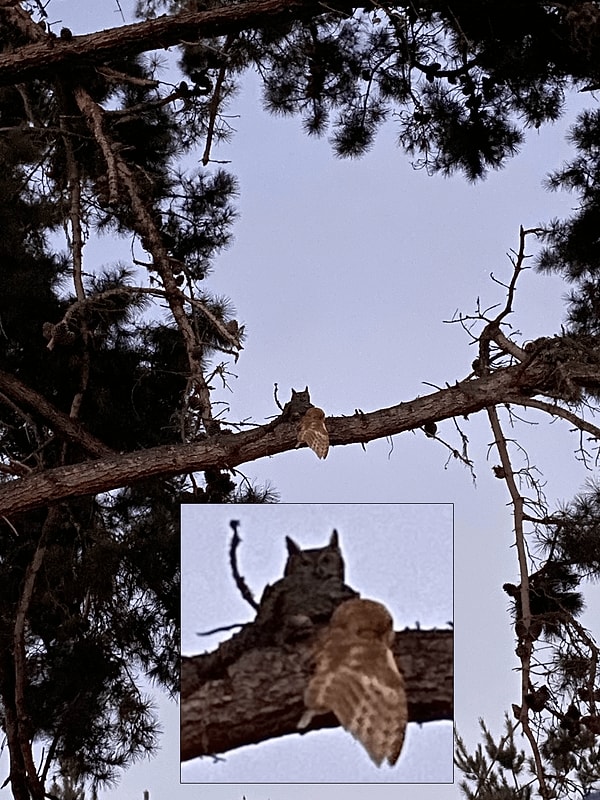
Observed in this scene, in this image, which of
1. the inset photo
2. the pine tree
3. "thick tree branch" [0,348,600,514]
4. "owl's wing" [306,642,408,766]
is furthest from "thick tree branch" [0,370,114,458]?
"owl's wing" [306,642,408,766]

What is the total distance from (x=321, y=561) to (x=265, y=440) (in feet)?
0.84

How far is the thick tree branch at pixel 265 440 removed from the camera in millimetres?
2172

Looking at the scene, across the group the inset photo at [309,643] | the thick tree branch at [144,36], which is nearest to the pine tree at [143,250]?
the thick tree branch at [144,36]

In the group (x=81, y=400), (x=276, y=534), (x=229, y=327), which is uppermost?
(x=81, y=400)

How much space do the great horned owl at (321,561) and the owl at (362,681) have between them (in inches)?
2.6

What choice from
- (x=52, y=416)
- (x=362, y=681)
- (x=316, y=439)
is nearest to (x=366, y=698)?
(x=362, y=681)

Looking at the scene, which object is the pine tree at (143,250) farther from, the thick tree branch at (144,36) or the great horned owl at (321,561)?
the great horned owl at (321,561)

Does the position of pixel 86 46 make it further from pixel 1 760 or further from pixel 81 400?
pixel 1 760

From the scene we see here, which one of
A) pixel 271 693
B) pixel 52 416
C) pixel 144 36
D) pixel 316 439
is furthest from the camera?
pixel 52 416

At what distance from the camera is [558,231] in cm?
324

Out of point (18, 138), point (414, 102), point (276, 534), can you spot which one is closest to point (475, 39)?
point (414, 102)

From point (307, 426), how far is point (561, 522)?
0.54m

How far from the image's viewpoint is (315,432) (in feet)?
6.77

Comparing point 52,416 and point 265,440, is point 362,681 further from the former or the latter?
point 52,416
